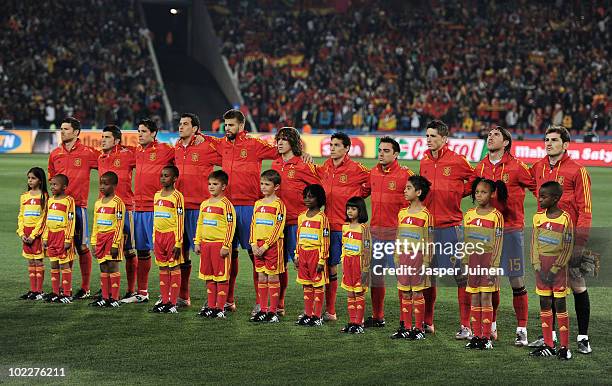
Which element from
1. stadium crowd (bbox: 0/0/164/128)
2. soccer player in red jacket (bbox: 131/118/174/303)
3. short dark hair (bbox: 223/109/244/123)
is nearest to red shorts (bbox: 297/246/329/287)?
short dark hair (bbox: 223/109/244/123)

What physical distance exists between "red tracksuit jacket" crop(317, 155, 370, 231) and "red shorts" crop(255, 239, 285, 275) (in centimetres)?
59

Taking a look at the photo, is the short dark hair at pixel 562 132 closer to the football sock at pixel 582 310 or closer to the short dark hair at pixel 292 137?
the football sock at pixel 582 310

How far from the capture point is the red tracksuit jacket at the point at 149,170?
10.5 m

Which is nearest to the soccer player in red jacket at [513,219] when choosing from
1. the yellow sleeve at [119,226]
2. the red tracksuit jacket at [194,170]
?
the red tracksuit jacket at [194,170]

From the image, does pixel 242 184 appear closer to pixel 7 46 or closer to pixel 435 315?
pixel 435 315

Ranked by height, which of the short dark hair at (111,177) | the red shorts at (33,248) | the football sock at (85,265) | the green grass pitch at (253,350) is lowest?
the green grass pitch at (253,350)

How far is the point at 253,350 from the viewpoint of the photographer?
8.39m

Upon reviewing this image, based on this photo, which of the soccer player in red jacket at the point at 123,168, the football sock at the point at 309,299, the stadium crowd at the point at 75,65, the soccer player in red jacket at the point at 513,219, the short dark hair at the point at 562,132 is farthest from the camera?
the stadium crowd at the point at 75,65

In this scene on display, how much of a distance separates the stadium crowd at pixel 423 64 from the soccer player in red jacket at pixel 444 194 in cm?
2698

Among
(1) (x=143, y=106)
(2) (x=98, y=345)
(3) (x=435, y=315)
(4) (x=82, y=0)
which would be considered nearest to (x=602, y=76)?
(1) (x=143, y=106)

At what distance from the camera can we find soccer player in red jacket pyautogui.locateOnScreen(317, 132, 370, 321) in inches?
380

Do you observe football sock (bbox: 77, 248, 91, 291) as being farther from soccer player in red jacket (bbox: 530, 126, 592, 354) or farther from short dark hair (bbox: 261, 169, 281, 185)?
soccer player in red jacket (bbox: 530, 126, 592, 354)

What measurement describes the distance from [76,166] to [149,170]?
1014mm

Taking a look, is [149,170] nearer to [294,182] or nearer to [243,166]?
[243,166]
